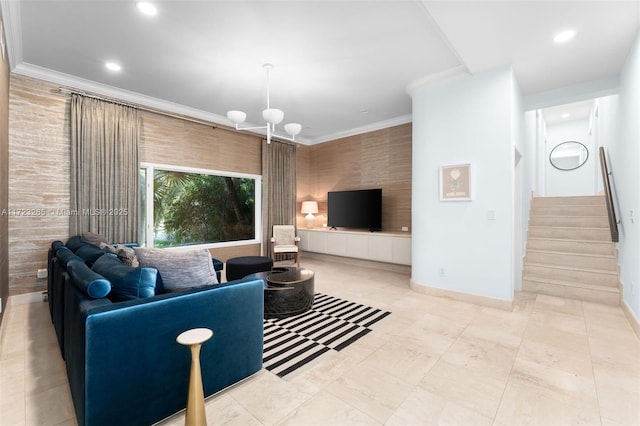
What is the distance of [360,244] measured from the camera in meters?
5.68

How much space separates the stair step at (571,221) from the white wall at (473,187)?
2455 millimetres

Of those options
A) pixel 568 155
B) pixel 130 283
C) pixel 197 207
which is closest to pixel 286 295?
pixel 130 283

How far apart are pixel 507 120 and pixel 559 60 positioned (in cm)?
80

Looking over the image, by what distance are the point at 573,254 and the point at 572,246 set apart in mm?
193

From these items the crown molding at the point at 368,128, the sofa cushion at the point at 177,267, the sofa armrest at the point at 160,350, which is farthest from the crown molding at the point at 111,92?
the sofa armrest at the point at 160,350

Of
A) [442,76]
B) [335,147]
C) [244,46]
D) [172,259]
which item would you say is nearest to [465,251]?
[442,76]

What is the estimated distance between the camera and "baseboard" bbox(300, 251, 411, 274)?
5316mm

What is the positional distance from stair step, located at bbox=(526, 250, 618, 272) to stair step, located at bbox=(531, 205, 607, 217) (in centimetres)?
124

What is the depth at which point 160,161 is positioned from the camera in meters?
4.67

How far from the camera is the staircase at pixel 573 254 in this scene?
3693 millimetres

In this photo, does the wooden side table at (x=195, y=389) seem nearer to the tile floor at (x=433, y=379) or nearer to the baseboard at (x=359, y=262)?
the tile floor at (x=433, y=379)

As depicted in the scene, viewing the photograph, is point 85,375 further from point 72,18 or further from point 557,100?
point 557,100

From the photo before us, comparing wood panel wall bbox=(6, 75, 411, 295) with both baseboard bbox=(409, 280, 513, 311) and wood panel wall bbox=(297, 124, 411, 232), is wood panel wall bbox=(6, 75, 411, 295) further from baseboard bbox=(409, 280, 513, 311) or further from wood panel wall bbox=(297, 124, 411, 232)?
baseboard bbox=(409, 280, 513, 311)

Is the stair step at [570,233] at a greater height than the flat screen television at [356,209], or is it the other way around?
the flat screen television at [356,209]
